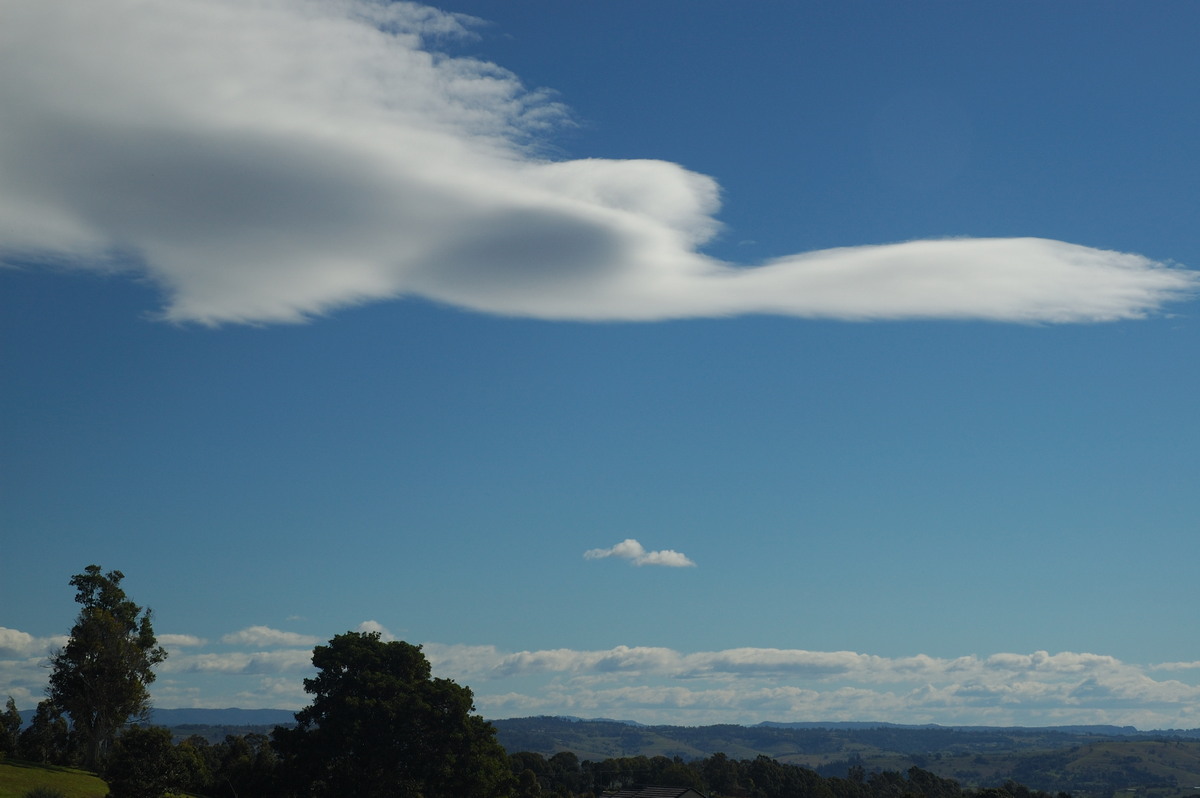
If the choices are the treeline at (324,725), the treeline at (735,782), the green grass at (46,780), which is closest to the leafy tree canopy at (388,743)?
the treeline at (324,725)

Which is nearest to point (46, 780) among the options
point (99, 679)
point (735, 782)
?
point (99, 679)

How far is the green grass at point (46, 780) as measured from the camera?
2569 inches

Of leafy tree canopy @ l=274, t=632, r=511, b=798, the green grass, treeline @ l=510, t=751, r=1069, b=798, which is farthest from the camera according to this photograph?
treeline @ l=510, t=751, r=1069, b=798

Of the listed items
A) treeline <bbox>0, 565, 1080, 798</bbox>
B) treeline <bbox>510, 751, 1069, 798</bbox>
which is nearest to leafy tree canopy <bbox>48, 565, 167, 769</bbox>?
treeline <bbox>0, 565, 1080, 798</bbox>

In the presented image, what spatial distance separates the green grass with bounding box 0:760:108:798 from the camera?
6525 centimetres

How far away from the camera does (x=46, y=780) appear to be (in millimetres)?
69500

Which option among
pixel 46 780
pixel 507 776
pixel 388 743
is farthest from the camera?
pixel 507 776

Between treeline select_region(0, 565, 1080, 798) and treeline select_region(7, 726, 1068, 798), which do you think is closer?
treeline select_region(7, 726, 1068, 798)

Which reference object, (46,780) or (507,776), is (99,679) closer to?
(46,780)

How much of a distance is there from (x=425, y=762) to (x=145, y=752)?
1969 cm

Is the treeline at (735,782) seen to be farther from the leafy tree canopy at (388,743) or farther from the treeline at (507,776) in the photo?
the leafy tree canopy at (388,743)

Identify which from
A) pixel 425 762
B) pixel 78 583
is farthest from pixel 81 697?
pixel 425 762

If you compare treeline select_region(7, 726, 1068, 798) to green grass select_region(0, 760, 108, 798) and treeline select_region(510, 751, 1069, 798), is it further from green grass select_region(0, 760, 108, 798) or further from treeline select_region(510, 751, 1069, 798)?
green grass select_region(0, 760, 108, 798)

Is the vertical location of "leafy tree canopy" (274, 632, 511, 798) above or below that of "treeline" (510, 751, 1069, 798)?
above
